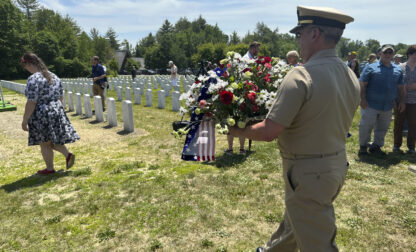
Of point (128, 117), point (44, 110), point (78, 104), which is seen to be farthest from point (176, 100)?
point (44, 110)

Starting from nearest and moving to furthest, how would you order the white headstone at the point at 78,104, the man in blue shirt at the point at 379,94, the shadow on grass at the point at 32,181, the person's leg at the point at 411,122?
the shadow on grass at the point at 32,181 < the man in blue shirt at the point at 379,94 < the person's leg at the point at 411,122 < the white headstone at the point at 78,104

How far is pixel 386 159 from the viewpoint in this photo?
5559 mm

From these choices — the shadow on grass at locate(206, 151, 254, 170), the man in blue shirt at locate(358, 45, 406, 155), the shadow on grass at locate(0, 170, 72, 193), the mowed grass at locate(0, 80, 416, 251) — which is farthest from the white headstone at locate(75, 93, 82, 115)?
the man in blue shirt at locate(358, 45, 406, 155)

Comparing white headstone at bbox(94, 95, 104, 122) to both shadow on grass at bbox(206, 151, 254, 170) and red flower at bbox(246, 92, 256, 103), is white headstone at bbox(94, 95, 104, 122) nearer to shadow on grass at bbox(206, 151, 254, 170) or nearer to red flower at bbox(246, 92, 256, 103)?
shadow on grass at bbox(206, 151, 254, 170)

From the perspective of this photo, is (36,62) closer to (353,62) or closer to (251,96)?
(251,96)

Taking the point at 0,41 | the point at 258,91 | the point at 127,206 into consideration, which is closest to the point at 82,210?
the point at 127,206

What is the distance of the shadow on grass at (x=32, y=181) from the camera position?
472 cm

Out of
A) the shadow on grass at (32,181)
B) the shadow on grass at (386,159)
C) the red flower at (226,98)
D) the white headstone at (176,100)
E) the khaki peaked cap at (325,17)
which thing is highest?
the khaki peaked cap at (325,17)

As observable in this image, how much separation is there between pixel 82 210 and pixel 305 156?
330 cm

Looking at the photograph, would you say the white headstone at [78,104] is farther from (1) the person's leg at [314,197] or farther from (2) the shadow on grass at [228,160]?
(1) the person's leg at [314,197]

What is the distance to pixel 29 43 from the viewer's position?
149 feet

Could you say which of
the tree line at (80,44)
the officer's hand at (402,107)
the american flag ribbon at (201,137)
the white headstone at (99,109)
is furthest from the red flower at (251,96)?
the tree line at (80,44)

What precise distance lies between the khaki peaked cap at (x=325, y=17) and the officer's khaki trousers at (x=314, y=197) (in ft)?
2.96

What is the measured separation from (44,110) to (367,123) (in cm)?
620
